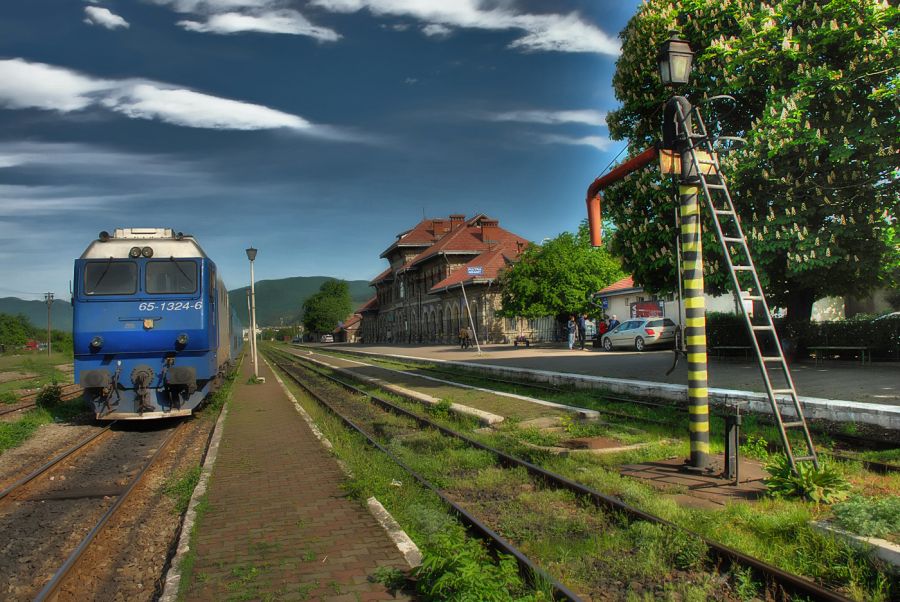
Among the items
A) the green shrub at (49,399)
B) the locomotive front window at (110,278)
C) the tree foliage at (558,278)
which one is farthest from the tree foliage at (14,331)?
the locomotive front window at (110,278)

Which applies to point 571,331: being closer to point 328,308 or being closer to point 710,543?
point 710,543

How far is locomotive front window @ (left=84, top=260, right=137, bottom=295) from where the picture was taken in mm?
11789

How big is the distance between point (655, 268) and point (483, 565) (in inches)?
548

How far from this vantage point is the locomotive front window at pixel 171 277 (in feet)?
39.4

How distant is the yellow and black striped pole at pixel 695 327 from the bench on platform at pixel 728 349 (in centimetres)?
1371

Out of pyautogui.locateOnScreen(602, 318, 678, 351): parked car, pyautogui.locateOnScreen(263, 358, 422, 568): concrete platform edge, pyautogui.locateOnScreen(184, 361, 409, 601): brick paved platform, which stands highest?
pyautogui.locateOnScreen(602, 318, 678, 351): parked car

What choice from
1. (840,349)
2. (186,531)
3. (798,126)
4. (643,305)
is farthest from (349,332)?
(186,531)

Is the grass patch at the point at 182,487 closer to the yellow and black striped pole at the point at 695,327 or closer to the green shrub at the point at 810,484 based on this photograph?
the yellow and black striped pole at the point at 695,327

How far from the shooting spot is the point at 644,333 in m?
28.3

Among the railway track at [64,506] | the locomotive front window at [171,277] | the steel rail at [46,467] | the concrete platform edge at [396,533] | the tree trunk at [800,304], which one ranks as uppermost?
the locomotive front window at [171,277]

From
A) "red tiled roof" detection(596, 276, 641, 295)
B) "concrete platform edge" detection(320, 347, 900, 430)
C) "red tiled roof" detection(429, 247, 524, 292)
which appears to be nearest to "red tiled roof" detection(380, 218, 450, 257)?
"red tiled roof" detection(429, 247, 524, 292)

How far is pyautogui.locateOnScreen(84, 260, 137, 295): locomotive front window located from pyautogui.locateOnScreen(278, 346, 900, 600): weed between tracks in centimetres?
671

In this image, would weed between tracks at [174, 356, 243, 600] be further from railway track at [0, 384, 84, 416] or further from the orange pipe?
railway track at [0, 384, 84, 416]

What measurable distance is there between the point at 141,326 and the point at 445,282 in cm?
4081
